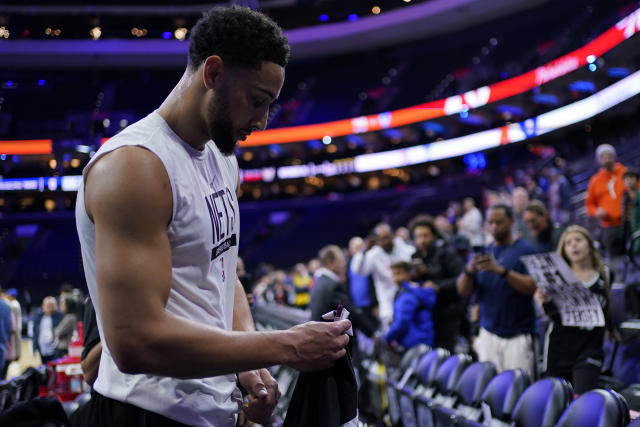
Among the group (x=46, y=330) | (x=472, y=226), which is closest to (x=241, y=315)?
(x=472, y=226)

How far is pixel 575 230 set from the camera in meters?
4.43

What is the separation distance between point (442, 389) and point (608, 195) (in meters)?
4.31

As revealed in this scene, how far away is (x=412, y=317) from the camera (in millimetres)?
5645

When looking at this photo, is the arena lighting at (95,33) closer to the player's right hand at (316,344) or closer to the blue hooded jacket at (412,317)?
the blue hooded jacket at (412,317)

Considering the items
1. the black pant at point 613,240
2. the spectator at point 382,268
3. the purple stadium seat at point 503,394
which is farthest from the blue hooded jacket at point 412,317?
the black pant at point 613,240

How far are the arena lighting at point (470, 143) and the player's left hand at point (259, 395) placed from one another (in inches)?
645

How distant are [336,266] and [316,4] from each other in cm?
2349

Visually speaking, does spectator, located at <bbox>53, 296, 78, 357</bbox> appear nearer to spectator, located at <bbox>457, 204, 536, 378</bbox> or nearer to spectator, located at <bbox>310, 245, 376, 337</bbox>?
spectator, located at <bbox>310, 245, 376, 337</bbox>

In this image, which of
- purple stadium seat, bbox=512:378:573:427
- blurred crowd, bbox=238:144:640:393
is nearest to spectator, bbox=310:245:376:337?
blurred crowd, bbox=238:144:640:393

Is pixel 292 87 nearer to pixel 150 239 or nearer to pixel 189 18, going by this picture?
pixel 189 18

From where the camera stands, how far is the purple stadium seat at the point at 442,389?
3.75 m

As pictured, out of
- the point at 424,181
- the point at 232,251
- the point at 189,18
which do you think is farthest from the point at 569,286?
the point at 189,18

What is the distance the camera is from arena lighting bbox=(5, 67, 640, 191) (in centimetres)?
1775

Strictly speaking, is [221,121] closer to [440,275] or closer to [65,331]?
[440,275]
